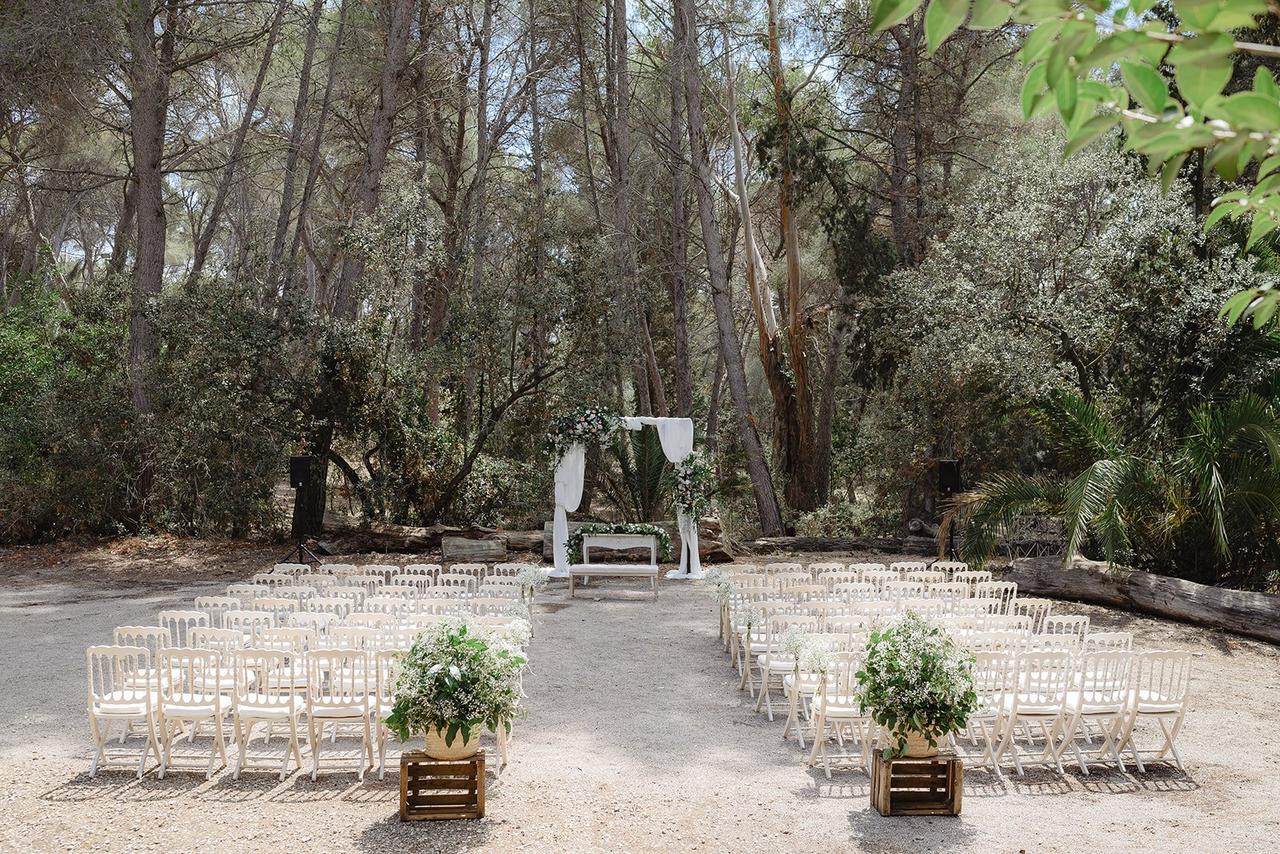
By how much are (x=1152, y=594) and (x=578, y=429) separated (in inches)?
301

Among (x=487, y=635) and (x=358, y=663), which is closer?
(x=487, y=635)

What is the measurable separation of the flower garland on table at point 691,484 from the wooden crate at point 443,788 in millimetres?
9422

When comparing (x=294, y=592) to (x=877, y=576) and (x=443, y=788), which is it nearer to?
(x=443, y=788)

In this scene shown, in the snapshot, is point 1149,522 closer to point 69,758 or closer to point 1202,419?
point 1202,419

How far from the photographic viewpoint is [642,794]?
6047 millimetres

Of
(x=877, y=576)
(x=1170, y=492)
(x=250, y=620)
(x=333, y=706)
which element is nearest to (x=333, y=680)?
(x=333, y=706)

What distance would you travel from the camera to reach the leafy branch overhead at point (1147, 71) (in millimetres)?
1320

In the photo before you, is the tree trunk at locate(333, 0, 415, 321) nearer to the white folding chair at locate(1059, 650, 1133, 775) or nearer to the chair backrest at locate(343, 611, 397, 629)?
the chair backrest at locate(343, 611, 397, 629)

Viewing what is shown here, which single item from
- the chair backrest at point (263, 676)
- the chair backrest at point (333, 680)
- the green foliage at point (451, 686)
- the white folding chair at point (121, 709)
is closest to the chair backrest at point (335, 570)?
the chair backrest at point (263, 676)

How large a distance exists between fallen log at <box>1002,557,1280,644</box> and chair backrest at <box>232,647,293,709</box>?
30.3ft

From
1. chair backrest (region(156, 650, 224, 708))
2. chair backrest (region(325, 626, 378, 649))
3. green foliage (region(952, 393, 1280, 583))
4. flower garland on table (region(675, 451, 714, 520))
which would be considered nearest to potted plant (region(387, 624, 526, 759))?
chair backrest (region(156, 650, 224, 708))

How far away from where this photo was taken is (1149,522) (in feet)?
42.3

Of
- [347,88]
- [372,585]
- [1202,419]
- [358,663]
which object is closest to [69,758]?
[358,663]

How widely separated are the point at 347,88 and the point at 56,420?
10641mm
